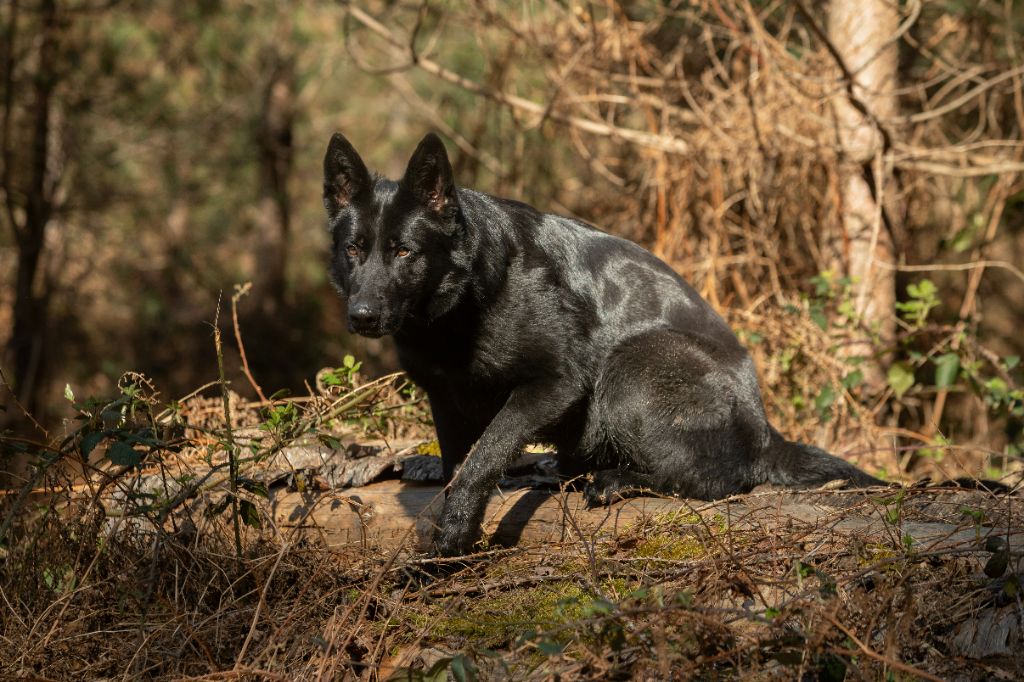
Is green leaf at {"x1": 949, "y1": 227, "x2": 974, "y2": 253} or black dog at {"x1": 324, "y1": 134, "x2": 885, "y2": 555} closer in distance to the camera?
black dog at {"x1": 324, "y1": 134, "x2": 885, "y2": 555}

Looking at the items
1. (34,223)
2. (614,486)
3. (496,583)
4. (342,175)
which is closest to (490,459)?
(496,583)

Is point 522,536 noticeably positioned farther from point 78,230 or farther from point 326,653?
point 78,230

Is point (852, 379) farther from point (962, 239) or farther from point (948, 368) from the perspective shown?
point (962, 239)

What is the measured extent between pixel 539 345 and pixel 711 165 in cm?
429

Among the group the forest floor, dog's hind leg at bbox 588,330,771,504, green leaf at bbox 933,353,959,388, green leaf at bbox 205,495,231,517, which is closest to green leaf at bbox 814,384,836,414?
green leaf at bbox 933,353,959,388

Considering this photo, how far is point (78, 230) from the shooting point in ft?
45.3

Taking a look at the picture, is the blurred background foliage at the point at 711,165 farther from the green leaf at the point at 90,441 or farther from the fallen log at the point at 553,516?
the green leaf at the point at 90,441

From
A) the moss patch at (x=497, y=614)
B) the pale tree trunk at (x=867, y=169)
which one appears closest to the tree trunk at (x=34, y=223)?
the pale tree trunk at (x=867, y=169)

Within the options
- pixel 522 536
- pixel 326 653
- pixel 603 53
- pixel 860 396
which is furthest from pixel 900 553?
pixel 603 53

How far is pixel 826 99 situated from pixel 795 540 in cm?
466

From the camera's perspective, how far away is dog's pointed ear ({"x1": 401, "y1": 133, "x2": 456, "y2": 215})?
4.34 meters

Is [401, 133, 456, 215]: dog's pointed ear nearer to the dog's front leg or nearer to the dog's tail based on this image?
the dog's front leg

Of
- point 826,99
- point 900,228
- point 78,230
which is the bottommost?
point 78,230

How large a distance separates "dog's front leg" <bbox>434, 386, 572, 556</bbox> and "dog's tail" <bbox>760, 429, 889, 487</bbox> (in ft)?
3.64
